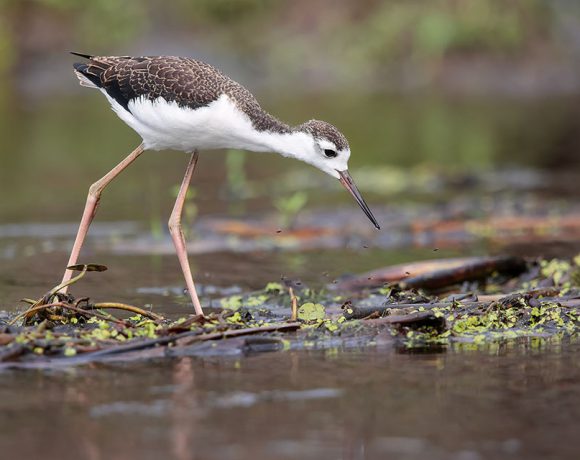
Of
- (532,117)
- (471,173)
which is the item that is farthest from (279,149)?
(532,117)

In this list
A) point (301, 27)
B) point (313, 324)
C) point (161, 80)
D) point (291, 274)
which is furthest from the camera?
point (301, 27)

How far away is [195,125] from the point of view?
787 cm

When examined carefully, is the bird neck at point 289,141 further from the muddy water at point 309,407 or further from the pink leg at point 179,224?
the muddy water at point 309,407

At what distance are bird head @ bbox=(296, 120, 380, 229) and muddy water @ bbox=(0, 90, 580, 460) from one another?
149 centimetres

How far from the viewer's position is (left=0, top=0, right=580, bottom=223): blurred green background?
21.3 metres

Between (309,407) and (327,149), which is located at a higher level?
(327,149)

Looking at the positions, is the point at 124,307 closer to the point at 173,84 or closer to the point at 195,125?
the point at 195,125

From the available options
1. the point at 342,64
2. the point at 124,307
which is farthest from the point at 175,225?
the point at 342,64

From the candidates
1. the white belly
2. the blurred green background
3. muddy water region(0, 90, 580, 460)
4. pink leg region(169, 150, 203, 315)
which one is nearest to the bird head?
the white belly

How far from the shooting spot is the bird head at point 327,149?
7840mm

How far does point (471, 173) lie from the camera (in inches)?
640

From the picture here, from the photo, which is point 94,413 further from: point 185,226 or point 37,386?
point 185,226

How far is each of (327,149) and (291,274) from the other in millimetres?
2641

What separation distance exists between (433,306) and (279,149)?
146 cm
